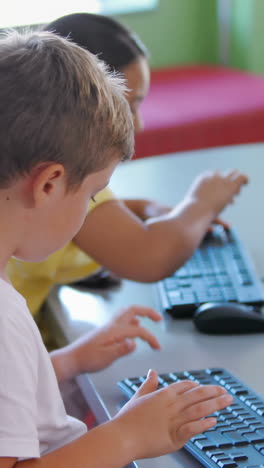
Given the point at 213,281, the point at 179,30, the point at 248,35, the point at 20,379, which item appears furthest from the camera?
the point at 179,30

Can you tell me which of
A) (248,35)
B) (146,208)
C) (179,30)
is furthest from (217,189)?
(179,30)

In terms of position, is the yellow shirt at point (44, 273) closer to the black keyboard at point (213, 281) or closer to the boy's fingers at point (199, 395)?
the black keyboard at point (213, 281)

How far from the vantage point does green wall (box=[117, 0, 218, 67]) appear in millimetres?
3662

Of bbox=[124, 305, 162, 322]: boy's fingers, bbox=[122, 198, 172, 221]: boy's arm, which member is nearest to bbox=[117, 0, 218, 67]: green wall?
bbox=[122, 198, 172, 221]: boy's arm

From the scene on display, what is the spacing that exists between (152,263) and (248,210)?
362mm

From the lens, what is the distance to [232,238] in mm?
1272

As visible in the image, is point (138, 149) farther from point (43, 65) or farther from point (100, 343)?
point (43, 65)

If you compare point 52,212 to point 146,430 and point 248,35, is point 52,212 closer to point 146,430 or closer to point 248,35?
point 146,430

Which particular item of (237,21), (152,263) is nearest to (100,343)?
(152,263)

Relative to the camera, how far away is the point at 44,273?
1.16 metres

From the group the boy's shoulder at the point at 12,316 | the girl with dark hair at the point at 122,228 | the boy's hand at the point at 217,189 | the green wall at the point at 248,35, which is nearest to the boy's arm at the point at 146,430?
the boy's shoulder at the point at 12,316

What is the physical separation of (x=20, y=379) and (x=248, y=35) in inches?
124

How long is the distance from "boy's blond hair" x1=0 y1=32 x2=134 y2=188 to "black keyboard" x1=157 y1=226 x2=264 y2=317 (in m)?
0.37

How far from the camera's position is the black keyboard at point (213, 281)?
1034 millimetres
